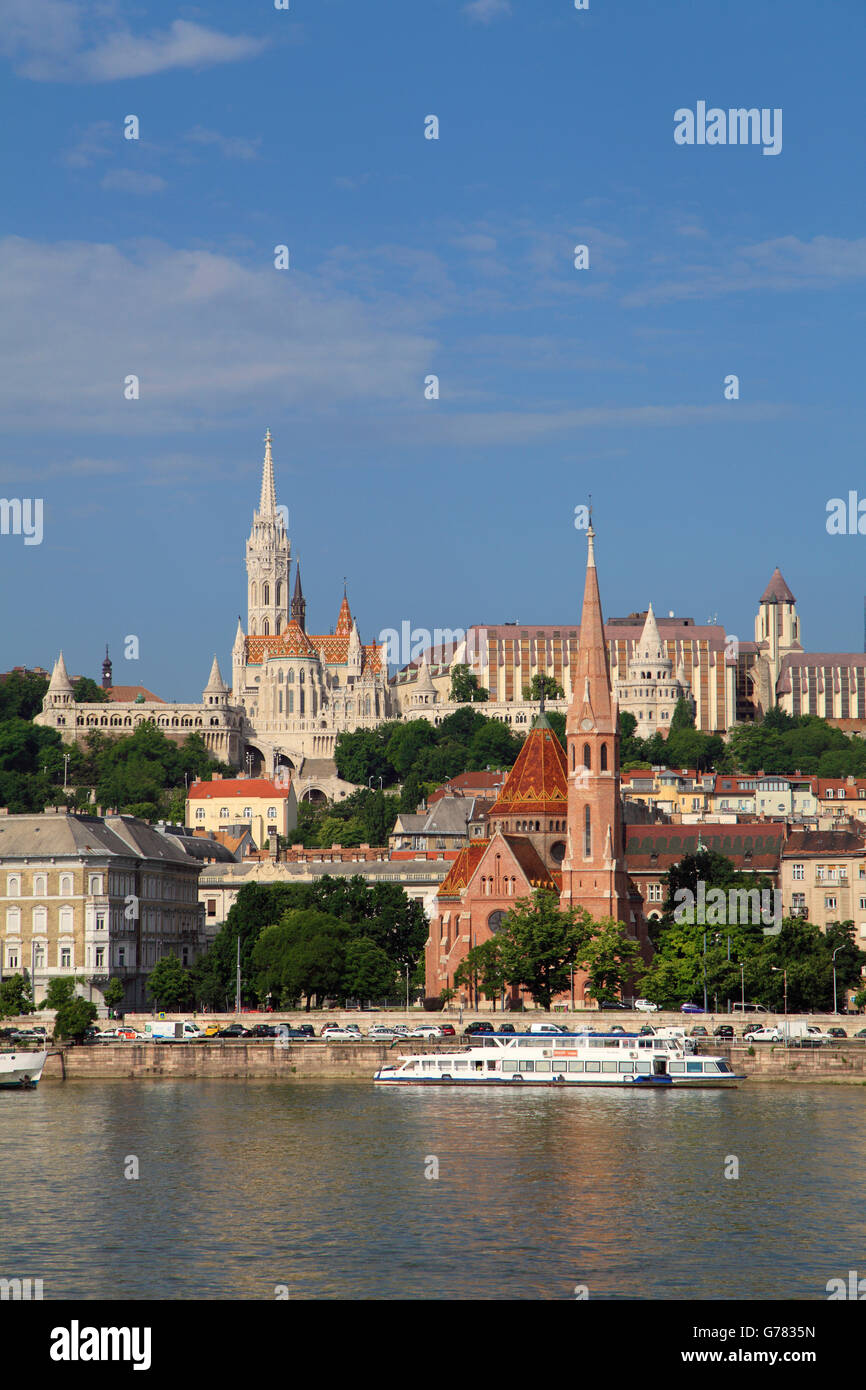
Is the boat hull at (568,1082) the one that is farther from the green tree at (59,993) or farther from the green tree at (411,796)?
the green tree at (411,796)

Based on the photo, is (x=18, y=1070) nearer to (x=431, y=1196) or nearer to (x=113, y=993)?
(x=113, y=993)

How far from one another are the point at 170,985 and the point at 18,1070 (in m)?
22.6

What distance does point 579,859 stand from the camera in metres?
101

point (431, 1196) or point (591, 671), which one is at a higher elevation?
point (591, 671)

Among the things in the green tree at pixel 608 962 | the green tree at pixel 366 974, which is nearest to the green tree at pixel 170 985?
the green tree at pixel 366 974

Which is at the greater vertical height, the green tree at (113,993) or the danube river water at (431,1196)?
the green tree at (113,993)

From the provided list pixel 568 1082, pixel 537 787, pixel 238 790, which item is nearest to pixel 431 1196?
pixel 568 1082

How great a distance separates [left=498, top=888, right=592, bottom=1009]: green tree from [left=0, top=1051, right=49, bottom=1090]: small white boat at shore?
22903 millimetres

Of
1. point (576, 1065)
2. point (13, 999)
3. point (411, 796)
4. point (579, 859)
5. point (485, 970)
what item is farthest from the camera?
point (411, 796)

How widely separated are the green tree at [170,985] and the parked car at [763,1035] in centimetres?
2772

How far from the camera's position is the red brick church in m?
101

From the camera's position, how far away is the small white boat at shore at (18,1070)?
7588 centimetres

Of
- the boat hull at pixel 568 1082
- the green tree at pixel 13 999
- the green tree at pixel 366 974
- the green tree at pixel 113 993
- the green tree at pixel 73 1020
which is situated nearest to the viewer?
the boat hull at pixel 568 1082
